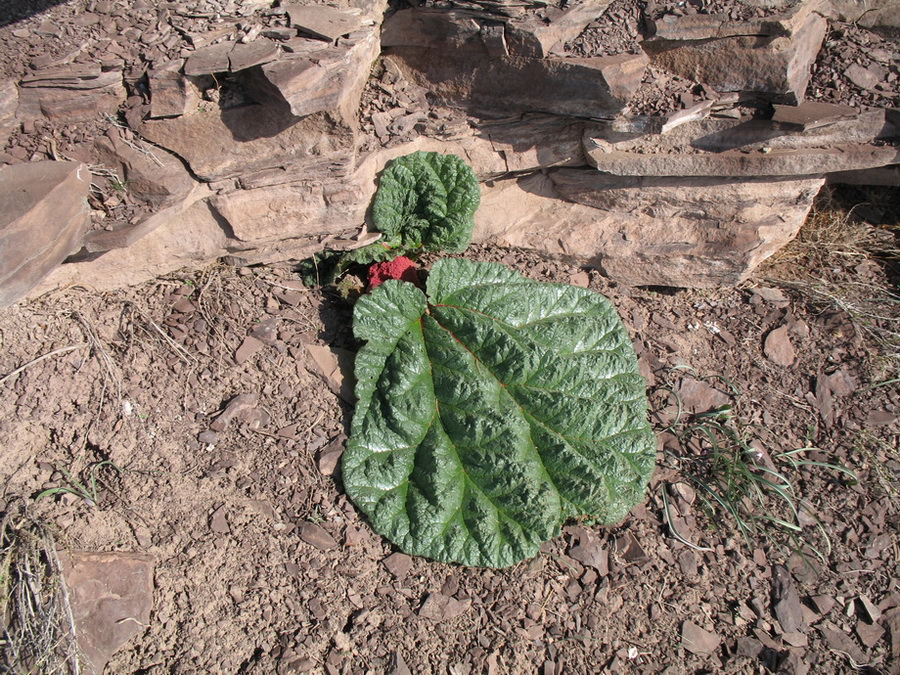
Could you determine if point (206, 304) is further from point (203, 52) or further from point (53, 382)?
point (203, 52)

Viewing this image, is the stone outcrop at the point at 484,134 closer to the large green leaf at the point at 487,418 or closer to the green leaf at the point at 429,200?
the green leaf at the point at 429,200

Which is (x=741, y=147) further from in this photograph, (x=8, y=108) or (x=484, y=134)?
(x=8, y=108)

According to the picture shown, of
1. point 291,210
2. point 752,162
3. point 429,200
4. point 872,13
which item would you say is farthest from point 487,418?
point 872,13

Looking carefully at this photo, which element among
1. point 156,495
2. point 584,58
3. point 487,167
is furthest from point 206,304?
point 584,58

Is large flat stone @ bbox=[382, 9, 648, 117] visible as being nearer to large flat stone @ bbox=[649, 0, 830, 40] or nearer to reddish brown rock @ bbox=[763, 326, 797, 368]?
large flat stone @ bbox=[649, 0, 830, 40]

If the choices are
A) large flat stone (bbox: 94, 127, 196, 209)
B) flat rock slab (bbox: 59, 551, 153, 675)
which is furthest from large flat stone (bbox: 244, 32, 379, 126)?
flat rock slab (bbox: 59, 551, 153, 675)

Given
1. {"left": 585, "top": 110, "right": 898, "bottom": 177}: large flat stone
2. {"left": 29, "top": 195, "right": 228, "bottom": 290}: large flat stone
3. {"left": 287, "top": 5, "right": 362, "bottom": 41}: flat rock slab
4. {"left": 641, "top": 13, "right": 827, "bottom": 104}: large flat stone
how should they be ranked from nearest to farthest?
{"left": 287, "top": 5, "right": 362, "bottom": 41}: flat rock slab, {"left": 29, "top": 195, "right": 228, "bottom": 290}: large flat stone, {"left": 641, "top": 13, "right": 827, "bottom": 104}: large flat stone, {"left": 585, "top": 110, "right": 898, "bottom": 177}: large flat stone

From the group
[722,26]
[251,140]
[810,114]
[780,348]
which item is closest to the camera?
[251,140]
